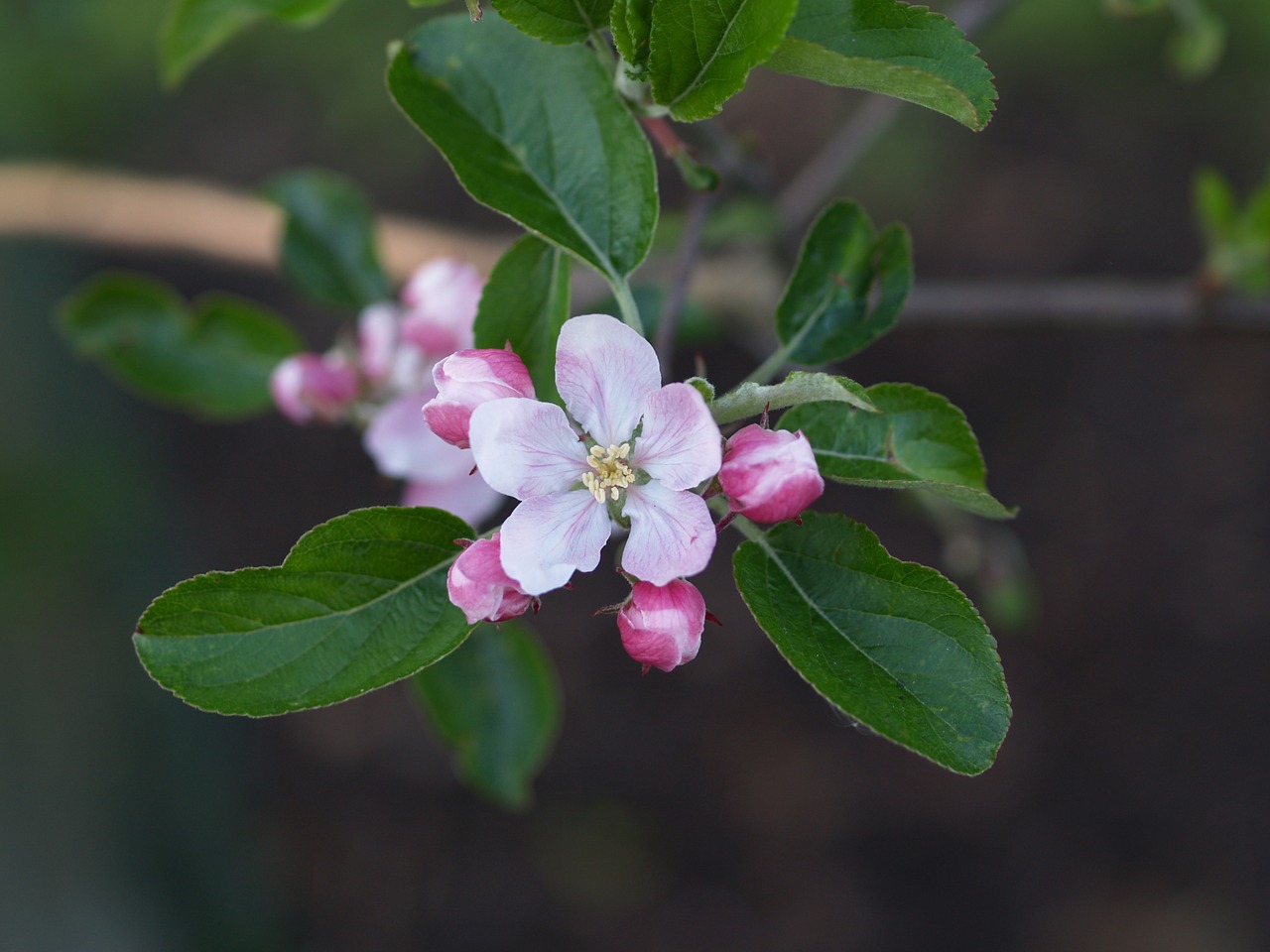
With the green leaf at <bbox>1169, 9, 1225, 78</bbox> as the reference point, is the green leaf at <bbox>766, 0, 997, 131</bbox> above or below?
above

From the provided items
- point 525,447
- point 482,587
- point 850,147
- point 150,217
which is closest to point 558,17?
point 525,447

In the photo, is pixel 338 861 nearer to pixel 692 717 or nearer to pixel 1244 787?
pixel 692 717

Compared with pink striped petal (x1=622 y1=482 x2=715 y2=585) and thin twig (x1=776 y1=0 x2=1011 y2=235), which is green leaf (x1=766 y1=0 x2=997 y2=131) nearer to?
pink striped petal (x1=622 y1=482 x2=715 y2=585)

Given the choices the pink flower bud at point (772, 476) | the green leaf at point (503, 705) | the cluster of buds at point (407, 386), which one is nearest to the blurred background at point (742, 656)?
the green leaf at point (503, 705)

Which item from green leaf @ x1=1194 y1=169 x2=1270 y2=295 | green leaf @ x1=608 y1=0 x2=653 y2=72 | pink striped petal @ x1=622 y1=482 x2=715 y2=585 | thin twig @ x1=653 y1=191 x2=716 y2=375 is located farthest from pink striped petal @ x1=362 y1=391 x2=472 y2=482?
green leaf @ x1=1194 y1=169 x2=1270 y2=295

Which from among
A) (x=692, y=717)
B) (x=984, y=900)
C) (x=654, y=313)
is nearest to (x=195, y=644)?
(x=654, y=313)
